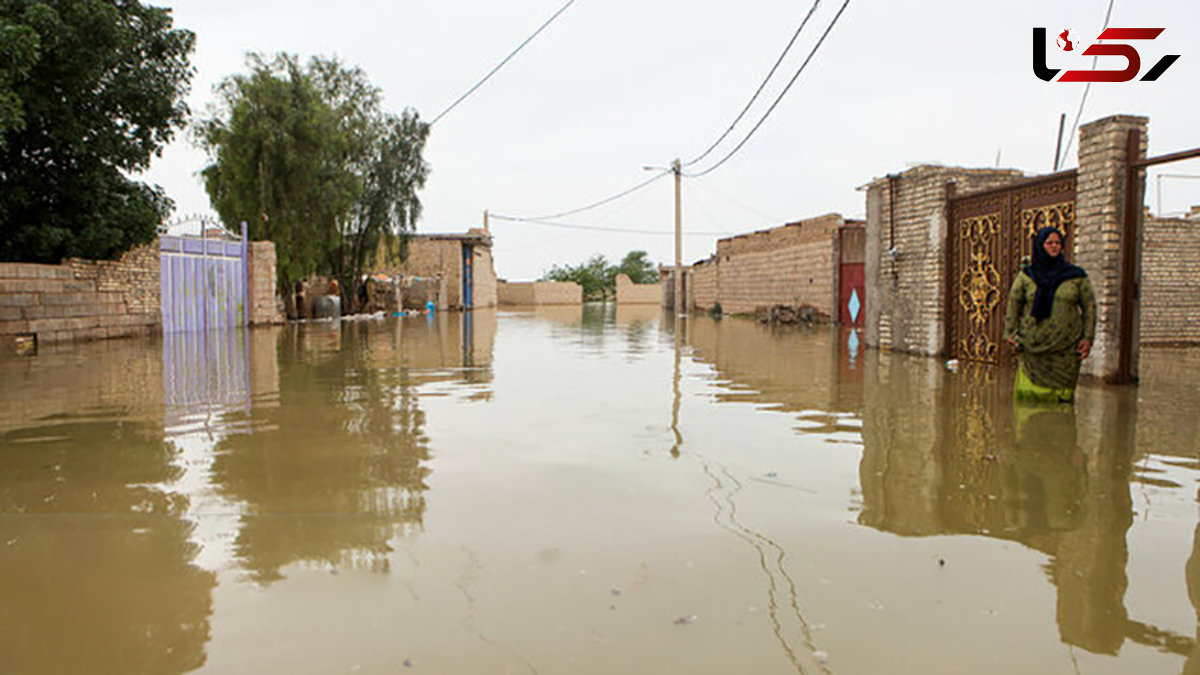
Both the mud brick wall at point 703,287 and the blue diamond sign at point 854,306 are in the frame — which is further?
the mud brick wall at point 703,287

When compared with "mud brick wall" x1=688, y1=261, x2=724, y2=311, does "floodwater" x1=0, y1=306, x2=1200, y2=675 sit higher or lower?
lower

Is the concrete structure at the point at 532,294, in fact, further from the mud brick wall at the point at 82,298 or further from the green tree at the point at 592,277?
the mud brick wall at the point at 82,298

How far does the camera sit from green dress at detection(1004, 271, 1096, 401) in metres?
6.25

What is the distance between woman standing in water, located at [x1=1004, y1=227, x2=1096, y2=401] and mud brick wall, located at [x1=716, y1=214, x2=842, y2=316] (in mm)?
15445

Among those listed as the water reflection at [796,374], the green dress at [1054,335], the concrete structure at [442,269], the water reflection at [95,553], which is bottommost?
the water reflection at [95,553]

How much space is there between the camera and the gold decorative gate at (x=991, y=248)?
8.86 m

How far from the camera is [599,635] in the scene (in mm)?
2443

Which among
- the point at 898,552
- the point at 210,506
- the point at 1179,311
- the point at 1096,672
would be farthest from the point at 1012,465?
the point at 1179,311

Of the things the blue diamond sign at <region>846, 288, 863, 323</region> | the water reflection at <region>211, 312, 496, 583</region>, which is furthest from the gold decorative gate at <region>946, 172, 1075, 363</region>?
the blue diamond sign at <region>846, 288, 863, 323</region>

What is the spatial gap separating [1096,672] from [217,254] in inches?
788

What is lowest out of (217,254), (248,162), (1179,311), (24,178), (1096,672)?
(1096,672)

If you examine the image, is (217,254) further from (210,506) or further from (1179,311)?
(1179,311)

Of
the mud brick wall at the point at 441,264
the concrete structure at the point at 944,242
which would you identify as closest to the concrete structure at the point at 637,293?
the mud brick wall at the point at 441,264

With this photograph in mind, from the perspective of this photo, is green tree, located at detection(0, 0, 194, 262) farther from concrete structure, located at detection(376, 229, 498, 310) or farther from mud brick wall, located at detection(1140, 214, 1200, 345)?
concrete structure, located at detection(376, 229, 498, 310)
